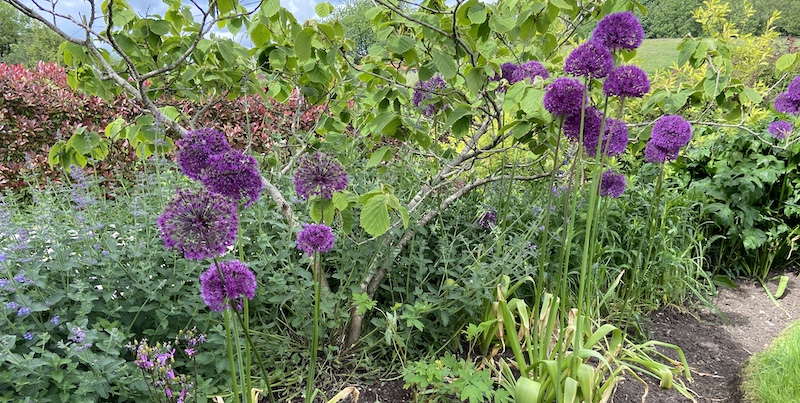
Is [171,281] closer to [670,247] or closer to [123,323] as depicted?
[123,323]

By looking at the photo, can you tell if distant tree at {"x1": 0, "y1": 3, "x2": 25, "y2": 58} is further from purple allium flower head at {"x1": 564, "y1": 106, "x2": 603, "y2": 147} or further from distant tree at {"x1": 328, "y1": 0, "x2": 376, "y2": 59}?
purple allium flower head at {"x1": 564, "y1": 106, "x2": 603, "y2": 147}

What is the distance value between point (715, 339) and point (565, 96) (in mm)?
2642

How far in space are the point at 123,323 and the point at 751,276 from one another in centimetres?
459

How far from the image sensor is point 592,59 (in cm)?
129

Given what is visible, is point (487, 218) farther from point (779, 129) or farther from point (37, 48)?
point (37, 48)

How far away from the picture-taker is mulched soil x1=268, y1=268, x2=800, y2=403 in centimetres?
236

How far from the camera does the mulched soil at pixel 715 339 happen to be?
236 centimetres

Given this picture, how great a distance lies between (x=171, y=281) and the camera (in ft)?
6.90

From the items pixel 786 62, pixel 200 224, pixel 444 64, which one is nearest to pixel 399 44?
pixel 444 64

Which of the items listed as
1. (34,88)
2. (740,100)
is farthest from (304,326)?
(34,88)

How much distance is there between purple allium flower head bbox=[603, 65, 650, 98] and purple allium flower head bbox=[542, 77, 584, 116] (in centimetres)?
8

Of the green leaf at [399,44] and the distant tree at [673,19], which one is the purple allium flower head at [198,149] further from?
the distant tree at [673,19]

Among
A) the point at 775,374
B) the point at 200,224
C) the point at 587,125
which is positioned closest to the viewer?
the point at 200,224

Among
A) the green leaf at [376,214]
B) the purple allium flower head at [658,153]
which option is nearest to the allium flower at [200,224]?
the green leaf at [376,214]
